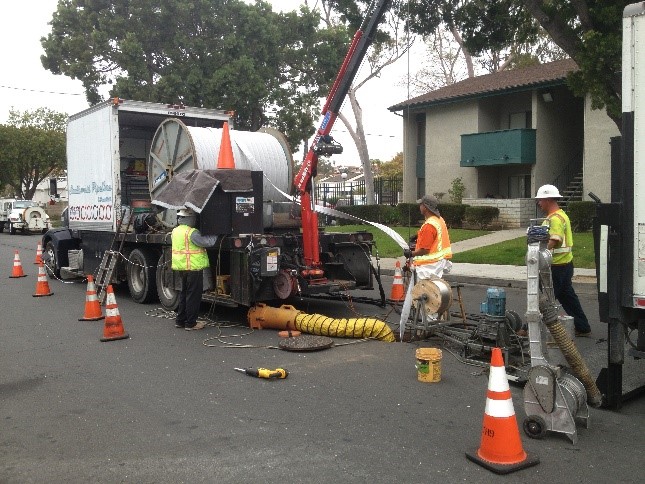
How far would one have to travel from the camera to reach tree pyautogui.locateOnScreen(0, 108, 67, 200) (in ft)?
164

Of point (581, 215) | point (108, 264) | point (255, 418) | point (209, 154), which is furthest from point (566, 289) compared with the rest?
point (581, 215)

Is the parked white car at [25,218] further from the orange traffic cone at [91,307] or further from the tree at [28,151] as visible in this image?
the orange traffic cone at [91,307]

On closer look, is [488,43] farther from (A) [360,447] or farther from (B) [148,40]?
(B) [148,40]


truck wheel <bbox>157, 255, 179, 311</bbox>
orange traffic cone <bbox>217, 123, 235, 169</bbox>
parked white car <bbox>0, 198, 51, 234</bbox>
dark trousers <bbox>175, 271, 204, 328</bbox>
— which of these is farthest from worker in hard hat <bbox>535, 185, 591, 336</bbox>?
parked white car <bbox>0, 198, 51, 234</bbox>

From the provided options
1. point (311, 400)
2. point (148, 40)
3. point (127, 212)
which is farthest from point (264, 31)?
point (311, 400)

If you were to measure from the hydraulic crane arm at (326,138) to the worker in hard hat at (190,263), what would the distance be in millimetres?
1362

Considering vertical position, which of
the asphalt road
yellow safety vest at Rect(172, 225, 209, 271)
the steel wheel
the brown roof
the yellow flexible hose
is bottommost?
the asphalt road

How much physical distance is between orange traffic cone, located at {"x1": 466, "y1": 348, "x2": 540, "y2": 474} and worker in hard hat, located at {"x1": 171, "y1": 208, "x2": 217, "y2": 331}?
5479mm

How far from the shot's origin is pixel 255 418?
5.42m

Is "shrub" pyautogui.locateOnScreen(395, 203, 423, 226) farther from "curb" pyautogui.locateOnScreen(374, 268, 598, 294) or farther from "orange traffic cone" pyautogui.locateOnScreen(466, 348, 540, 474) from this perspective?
"orange traffic cone" pyautogui.locateOnScreen(466, 348, 540, 474)

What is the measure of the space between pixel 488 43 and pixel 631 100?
1117 cm

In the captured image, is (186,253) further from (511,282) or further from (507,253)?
(507,253)

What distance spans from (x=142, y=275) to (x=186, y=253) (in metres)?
2.67

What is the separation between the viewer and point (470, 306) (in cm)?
1080
